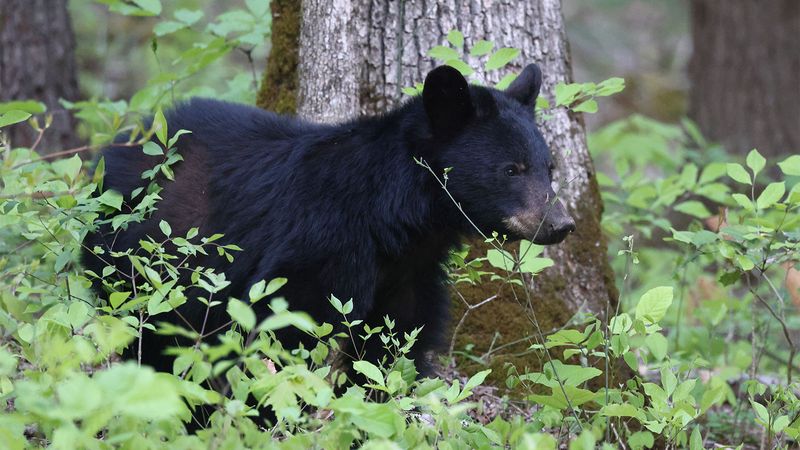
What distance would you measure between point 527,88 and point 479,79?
0.52 m

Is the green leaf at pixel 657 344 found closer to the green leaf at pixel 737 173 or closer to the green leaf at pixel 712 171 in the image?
the green leaf at pixel 737 173

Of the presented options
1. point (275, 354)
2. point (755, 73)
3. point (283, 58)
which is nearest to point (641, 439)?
point (275, 354)

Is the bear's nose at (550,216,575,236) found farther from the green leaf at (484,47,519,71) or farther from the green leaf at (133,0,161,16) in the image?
the green leaf at (133,0,161,16)

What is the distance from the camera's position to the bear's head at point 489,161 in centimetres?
398

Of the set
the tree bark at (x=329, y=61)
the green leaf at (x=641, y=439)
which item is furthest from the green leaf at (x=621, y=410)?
the tree bark at (x=329, y=61)

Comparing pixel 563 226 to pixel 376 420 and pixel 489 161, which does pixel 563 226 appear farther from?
pixel 376 420

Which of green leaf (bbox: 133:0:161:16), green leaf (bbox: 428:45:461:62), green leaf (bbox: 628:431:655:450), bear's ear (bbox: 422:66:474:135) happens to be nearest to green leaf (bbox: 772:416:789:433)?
green leaf (bbox: 628:431:655:450)

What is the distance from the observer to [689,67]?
35.1ft

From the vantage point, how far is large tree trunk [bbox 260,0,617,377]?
464cm

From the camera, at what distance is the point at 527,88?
4254 millimetres

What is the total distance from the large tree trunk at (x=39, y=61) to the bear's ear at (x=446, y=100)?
4.12 metres

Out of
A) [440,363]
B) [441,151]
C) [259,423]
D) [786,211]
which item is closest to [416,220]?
[441,151]

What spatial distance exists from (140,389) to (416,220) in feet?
7.18

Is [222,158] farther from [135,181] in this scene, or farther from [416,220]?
[416,220]
